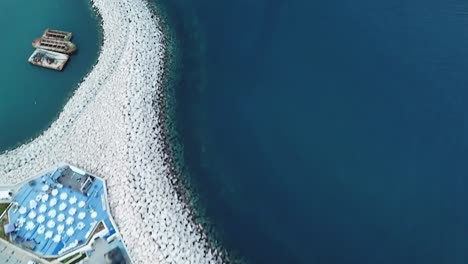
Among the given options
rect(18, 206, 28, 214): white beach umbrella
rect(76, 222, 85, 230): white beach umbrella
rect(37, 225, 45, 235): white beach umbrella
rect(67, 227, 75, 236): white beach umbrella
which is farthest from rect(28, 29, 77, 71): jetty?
rect(67, 227, 75, 236): white beach umbrella

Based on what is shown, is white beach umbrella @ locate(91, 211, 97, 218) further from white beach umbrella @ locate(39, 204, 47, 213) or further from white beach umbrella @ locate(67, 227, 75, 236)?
white beach umbrella @ locate(39, 204, 47, 213)

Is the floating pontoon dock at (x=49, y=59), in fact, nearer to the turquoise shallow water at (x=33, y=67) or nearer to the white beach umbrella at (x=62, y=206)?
the turquoise shallow water at (x=33, y=67)

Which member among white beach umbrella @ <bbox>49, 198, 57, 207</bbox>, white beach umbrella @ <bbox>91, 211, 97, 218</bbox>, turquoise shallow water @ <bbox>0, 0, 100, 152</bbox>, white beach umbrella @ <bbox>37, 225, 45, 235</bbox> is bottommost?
white beach umbrella @ <bbox>37, 225, 45, 235</bbox>

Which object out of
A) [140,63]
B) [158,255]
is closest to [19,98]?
[140,63]

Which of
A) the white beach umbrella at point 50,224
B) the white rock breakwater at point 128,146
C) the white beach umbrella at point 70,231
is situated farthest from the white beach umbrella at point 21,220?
the white rock breakwater at point 128,146

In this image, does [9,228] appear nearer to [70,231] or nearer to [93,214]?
[70,231]

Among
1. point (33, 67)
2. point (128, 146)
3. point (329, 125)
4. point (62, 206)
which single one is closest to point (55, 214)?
point (62, 206)
